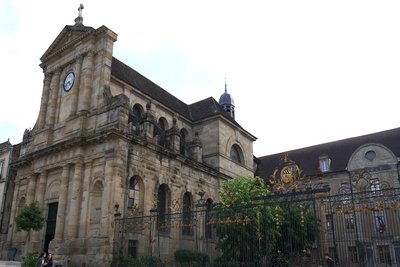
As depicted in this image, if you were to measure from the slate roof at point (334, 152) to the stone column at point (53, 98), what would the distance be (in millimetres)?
21501

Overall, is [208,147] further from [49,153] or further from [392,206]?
[392,206]

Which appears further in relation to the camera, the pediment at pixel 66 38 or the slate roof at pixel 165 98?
the slate roof at pixel 165 98

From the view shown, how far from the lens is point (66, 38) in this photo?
26.6m

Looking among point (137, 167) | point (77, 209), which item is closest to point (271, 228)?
point (137, 167)

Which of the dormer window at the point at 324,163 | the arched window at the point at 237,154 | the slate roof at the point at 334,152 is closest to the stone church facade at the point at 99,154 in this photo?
the arched window at the point at 237,154

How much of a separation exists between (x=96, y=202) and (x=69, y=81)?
908cm

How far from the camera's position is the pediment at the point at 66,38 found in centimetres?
2508

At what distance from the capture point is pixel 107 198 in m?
19.5

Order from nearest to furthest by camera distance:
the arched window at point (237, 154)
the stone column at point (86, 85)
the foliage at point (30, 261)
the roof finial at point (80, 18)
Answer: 1. the foliage at point (30, 261)
2. the stone column at point (86, 85)
3. the roof finial at point (80, 18)
4. the arched window at point (237, 154)

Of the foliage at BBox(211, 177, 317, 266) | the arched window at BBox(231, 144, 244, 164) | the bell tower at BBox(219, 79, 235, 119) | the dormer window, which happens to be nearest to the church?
the arched window at BBox(231, 144, 244, 164)

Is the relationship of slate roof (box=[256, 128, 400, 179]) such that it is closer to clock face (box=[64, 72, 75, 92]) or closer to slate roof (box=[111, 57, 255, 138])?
slate roof (box=[111, 57, 255, 138])

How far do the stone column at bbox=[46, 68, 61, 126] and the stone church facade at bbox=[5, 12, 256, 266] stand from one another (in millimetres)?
68

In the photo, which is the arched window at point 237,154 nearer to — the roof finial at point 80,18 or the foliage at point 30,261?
the roof finial at point 80,18

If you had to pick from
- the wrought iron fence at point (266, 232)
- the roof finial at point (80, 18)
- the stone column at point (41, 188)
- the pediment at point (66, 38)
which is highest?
the roof finial at point (80, 18)
